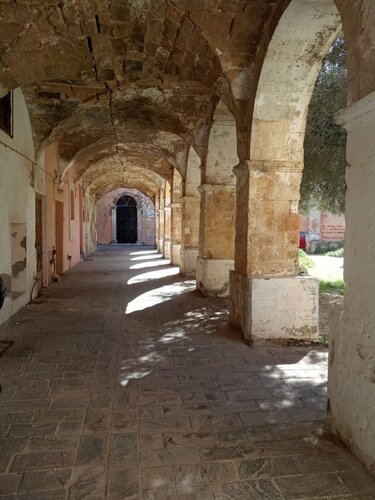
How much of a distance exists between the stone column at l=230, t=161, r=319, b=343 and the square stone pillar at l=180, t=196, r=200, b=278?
19.2 ft

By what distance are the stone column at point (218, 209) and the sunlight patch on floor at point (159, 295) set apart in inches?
29.8

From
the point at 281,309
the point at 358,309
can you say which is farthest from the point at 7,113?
the point at 358,309

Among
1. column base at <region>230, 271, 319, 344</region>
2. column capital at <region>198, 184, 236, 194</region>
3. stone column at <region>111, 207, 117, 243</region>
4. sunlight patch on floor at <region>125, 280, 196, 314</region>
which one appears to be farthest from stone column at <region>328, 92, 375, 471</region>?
stone column at <region>111, 207, 117, 243</region>

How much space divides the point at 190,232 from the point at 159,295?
10.4 feet

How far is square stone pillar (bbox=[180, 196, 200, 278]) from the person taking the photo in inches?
427

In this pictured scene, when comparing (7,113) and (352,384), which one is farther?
(7,113)

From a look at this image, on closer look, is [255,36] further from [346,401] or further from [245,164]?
[346,401]

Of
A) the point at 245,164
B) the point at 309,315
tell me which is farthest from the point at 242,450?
the point at 245,164

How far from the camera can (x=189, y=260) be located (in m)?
11.0

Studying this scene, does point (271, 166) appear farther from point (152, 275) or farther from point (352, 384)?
point (152, 275)

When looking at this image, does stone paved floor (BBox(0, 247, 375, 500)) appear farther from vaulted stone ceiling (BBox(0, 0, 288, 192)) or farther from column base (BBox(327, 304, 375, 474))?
vaulted stone ceiling (BBox(0, 0, 288, 192))

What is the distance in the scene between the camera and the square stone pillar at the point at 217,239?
7.72 m

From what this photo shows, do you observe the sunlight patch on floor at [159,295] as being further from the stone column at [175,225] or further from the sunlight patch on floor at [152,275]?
the stone column at [175,225]

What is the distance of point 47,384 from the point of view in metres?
3.52
